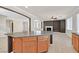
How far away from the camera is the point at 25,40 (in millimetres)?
3729

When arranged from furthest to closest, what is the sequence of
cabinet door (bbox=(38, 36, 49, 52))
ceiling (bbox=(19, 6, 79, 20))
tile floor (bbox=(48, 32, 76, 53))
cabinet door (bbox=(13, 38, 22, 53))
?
ceiling (bbox=(19, 6, 79, 20)) < tile floor (bbox=(48, 32, 76, 53)) < cabinet door (bbox=(38, 36, 49, 52)) < cabinet door (bbox=(13, 38, 22, 53))

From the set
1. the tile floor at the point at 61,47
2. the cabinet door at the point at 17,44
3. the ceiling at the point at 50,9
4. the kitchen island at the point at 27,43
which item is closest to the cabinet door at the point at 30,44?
the kitchen island at the point at 27,43

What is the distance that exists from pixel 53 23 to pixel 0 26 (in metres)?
12.5

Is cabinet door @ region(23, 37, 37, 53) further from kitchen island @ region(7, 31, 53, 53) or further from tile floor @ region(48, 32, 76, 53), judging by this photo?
tile floor @ region(48, 32, 76, 53)

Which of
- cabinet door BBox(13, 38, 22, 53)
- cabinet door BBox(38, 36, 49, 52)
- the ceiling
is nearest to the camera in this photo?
cabinet door BBox(13, 38, 22, 53)

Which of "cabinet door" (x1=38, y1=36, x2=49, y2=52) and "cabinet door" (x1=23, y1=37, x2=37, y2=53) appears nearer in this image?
"cabinet door" (x1=23, y1=37, x2=37, y2=53)

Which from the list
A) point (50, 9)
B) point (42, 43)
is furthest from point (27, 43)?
point (50, 9)

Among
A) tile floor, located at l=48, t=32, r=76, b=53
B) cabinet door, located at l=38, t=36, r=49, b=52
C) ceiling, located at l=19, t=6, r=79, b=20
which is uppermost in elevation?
ceiling, located at l=19, t=6, r=79, b=20

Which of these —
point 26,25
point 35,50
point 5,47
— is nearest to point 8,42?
point 5,47

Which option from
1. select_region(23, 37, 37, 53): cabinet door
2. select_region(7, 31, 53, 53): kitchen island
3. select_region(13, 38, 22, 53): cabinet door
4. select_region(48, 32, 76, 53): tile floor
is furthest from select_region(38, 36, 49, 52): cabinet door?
select_region(13, 38, 22, 53): cabinet door

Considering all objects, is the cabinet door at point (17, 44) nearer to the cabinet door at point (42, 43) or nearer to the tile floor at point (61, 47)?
the cabinet door at point (42, 43)

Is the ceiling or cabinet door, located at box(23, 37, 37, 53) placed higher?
the ceiling

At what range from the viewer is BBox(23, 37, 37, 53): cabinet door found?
3.76m
